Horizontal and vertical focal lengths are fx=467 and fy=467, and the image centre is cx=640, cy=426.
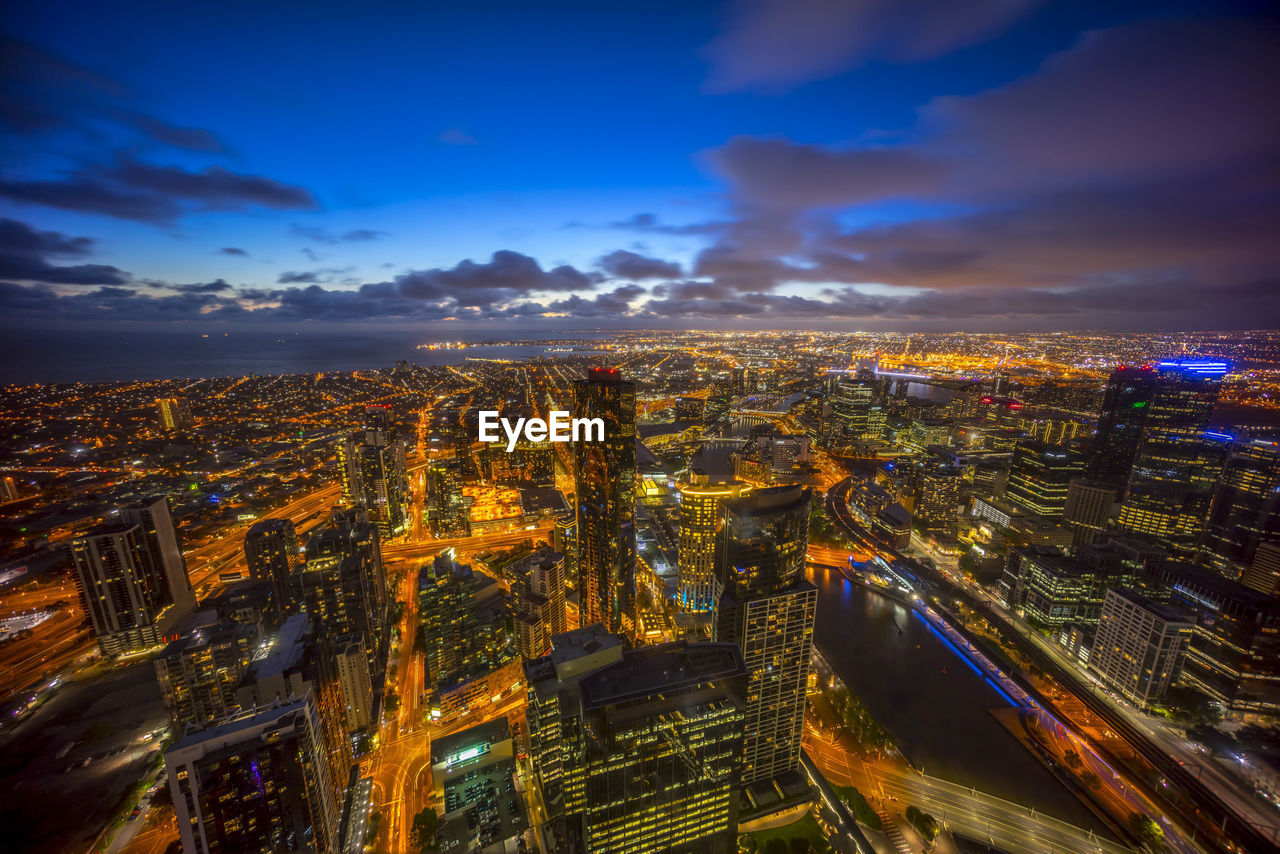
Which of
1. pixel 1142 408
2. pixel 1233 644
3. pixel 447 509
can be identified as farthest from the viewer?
pixel 447 509

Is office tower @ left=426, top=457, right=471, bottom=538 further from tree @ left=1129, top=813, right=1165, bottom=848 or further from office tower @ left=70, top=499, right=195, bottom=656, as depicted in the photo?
tree @ left=1129, top=813, right=1165, bottom=848

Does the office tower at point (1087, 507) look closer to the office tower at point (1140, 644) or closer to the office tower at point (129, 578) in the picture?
the office tower at point (1140, 644)

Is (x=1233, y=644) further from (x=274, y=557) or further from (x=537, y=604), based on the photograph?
(x=274, y=557)

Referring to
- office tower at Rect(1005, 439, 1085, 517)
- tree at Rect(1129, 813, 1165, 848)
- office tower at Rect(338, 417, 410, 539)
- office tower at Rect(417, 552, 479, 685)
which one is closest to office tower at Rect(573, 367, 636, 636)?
office tower at Rect(417, 552, 479, 685)

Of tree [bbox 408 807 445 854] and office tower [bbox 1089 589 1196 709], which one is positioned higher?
office tower [bbox 1089 589 1196 709]

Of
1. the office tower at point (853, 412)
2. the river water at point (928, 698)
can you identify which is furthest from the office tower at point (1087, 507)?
the office tower at point (853, 412)

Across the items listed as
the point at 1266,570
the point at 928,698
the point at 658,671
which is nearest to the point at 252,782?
the point at 658,671
